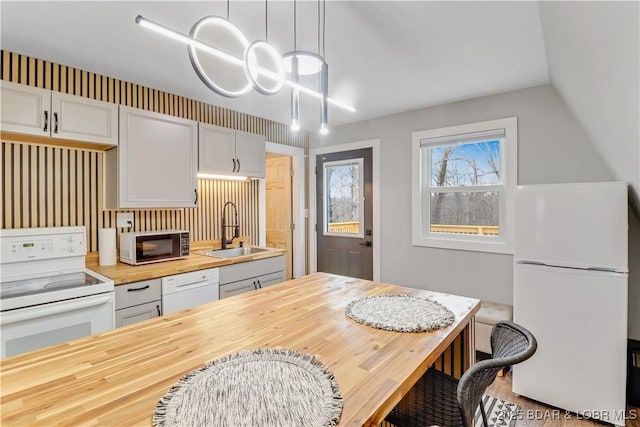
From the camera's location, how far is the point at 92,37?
→ 6.40 feet

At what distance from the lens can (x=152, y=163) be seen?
2594 millimetres

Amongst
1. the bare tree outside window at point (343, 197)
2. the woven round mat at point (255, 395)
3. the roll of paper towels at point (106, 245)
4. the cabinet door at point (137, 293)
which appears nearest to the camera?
the woven round mat at point (255, 395)

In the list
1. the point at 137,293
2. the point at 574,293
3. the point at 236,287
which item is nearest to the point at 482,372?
the point at 574,293

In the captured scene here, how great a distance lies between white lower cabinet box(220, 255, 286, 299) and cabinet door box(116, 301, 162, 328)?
564mm

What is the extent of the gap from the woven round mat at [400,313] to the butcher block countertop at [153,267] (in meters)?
1.56

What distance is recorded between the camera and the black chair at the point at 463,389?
89 cm

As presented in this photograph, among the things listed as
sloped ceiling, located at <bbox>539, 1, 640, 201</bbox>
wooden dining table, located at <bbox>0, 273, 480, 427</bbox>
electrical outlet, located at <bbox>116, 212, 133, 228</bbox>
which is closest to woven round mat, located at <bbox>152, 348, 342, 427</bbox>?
wooden dining table, located at <bbox>0, 273, 480, 427</bbox>

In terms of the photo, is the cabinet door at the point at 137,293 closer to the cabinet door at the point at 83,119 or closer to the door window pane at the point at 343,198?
the cabinet door at the point at 83,119

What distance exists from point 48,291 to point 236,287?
4.45 feet

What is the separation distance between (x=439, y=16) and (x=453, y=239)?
2239 mm

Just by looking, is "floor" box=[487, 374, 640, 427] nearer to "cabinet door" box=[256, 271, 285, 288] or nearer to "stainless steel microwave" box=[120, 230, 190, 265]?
"cabinet door" box=[256, 271, 285, 288]

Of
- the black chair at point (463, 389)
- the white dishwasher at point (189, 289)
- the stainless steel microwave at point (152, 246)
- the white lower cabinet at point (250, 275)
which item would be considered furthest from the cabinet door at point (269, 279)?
the black chair at point (463, 389)

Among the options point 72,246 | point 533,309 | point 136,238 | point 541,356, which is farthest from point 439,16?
point 72,246

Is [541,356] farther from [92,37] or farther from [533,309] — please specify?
[92,37]
